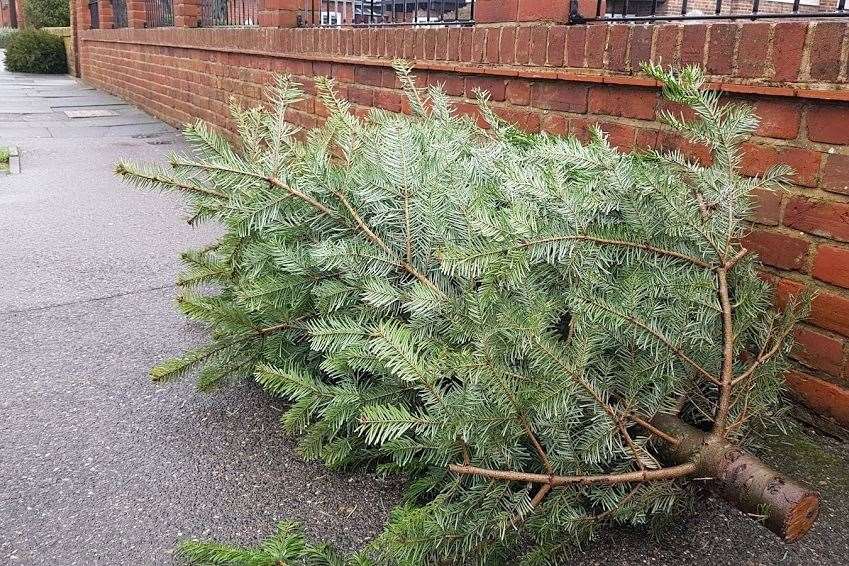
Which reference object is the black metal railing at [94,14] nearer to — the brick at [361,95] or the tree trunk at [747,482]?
the brick at [361,95]

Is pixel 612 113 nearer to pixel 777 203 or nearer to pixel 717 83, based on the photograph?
pixel 717 83

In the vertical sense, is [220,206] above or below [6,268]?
above

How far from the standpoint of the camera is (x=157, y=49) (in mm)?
10742

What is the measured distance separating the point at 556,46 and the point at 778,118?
115cm

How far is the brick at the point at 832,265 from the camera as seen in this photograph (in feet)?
7.59

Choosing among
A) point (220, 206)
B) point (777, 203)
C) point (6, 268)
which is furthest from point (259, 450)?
point (6, 268)

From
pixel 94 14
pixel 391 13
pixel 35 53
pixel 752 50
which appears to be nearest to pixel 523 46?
pixel 752 50

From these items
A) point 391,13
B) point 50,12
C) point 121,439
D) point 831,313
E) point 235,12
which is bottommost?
point 121,439

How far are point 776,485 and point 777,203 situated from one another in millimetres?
1293

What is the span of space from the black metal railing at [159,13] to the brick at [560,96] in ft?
26.2

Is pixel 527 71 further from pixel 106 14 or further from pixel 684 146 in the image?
pixel 106 14

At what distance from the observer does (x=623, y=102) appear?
300 centimetres

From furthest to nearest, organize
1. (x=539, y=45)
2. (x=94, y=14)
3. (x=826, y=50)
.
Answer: (x=94, y=14), (x=539, y=45), (x=826, y=50)

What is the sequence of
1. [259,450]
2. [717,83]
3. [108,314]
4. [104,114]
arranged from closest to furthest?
1. [259,450]
2. [717,83]
3. [108,314]
4. [104,114]
